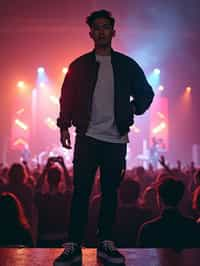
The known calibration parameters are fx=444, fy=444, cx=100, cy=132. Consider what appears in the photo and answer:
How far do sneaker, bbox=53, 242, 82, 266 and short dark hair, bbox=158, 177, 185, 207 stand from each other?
43.3 inches

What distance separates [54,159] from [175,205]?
170cm

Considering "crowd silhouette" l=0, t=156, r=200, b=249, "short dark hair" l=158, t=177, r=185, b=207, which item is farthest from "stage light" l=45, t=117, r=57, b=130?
"short dark hair" l=158, t=177, r=185, b=207

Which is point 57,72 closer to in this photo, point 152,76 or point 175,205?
point 152,76

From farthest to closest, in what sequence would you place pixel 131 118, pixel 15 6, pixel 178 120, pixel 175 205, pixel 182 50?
pixel 178 120 < pixel 182 50 < pixel 15 6 < pixel 175 205 < pixel 131 118

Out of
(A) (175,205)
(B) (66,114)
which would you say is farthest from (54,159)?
(B) (66,114)

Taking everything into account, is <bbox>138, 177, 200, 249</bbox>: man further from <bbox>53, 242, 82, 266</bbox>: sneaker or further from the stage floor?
<bbox>53, 242, 82, 266</bbox>: sneaker

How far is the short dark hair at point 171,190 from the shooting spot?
3494 mm

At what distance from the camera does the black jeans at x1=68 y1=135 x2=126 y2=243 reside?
266 cm

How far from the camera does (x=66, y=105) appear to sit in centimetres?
272

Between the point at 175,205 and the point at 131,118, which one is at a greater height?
the point at 131,118

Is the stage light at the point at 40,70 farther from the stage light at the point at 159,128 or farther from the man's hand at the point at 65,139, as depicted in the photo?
the man's hand at the point at 65,139

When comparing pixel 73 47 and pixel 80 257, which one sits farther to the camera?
pixel 73 47

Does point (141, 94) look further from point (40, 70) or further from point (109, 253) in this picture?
point (40, 70)

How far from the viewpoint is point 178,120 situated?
1984cm
